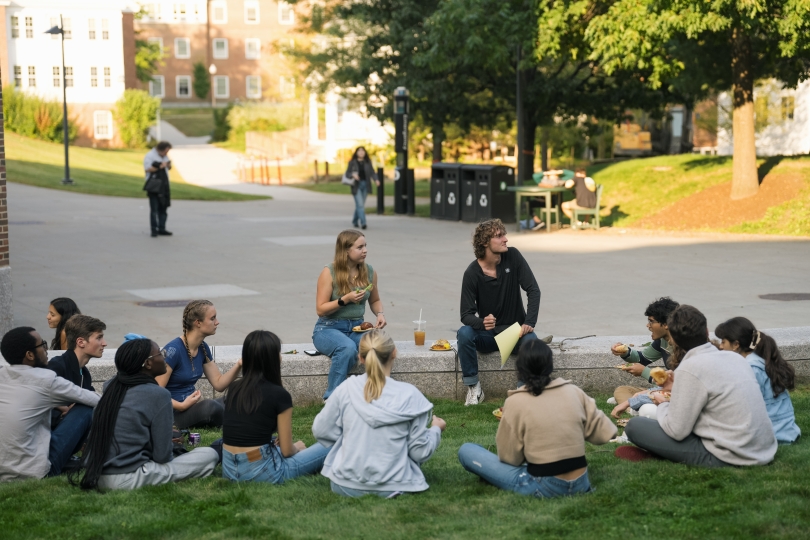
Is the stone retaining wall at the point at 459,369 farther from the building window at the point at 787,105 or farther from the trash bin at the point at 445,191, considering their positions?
the building window at the point at 787,105

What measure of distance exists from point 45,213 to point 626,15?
14.9m

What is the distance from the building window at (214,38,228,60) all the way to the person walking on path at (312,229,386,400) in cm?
8223

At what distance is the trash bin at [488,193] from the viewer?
2258 centimetres

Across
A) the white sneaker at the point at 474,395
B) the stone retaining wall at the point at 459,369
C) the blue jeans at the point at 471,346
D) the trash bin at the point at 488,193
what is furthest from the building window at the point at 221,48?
the white sneaker at the point at 474,395

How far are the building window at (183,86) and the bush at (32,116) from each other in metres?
33.7

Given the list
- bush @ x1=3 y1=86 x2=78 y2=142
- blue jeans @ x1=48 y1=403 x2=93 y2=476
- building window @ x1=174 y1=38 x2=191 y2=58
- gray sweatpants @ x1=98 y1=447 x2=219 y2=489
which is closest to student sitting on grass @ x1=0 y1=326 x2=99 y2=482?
blue jeans @ x1=48 y1=403 x2=93 y2=476

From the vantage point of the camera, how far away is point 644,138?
49156 mm

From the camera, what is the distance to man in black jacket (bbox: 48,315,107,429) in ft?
20.5

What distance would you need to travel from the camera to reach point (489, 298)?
26.4 ft

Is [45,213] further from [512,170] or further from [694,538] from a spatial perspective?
[694,538]

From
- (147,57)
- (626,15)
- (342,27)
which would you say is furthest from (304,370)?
(147,57)

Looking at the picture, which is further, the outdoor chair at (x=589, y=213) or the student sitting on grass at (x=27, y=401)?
the outdoor chair at (x=589, y=213)

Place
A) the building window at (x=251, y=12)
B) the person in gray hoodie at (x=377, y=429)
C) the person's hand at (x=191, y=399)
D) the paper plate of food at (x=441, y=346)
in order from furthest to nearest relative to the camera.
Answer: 1. the building window at (x=251, y=12)
2. the paper plate of food at (x=441, y=346)
3. the person's hand at (x=191, y=399)
4. the person in gray hoodie at (x=377, y=429)

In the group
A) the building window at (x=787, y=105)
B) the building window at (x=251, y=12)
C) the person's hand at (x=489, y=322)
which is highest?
the building window at (x=251, y=12)
